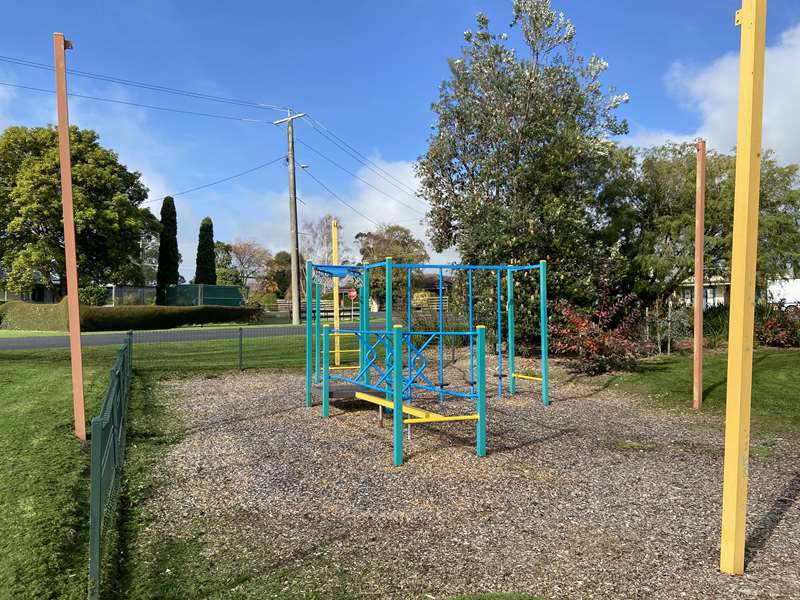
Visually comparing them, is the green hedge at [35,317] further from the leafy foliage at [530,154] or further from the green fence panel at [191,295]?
the leafy foliage at [530,154]

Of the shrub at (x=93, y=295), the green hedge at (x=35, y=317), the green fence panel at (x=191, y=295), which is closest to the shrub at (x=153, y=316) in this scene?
the green hedge at (x=35, y=317)

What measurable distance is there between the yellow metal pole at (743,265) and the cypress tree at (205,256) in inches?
1538

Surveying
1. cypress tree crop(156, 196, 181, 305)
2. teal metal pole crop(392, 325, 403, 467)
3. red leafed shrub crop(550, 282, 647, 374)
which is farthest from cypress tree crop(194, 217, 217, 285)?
teal metal pole crop(392, 325, 403, 467)

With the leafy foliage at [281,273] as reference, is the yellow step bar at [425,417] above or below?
below

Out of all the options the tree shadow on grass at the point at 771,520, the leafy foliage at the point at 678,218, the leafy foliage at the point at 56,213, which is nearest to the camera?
the tree shadow on grass at the point at 771,520

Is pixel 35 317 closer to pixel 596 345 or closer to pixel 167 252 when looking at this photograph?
pixel 167 252

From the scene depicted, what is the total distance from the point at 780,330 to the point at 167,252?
32590 millimetres

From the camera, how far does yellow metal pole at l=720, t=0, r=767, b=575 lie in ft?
10.3

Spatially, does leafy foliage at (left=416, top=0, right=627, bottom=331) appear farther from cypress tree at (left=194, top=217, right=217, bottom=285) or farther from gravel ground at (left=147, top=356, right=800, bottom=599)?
cypress tree at (left=194, top=217, right=217, bottom=285)

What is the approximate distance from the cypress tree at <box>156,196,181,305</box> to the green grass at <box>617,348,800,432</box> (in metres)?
30.0

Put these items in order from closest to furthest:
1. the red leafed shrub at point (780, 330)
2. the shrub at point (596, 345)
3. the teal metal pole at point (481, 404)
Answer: the teal metal pole at point (481, 404) < the shrub at point (596, 345) < the red leafed shrub at point (780, 330)

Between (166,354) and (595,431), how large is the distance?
11773 mm

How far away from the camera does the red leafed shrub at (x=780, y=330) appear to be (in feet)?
49.5

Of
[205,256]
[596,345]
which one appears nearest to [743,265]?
[596,345]
